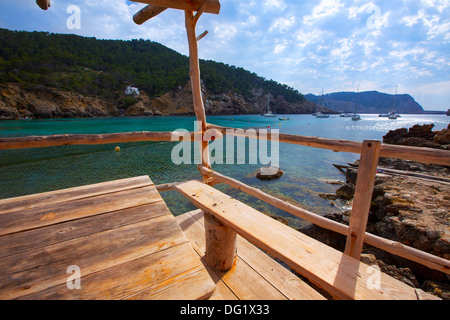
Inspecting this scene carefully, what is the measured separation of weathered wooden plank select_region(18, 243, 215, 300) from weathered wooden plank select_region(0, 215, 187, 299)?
46mm

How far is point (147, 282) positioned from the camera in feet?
2.31

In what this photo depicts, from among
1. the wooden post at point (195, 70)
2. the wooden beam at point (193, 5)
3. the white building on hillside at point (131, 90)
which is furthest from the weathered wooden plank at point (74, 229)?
the white building on hillside at point (131, 90)

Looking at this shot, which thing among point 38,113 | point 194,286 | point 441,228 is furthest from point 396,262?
point 38,113

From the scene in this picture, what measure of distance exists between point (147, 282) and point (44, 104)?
163 ft

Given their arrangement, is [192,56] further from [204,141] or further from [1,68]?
[1,68]

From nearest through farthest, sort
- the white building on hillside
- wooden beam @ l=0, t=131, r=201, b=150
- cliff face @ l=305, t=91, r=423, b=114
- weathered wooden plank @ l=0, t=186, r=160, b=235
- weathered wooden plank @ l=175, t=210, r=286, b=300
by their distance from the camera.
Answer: weathered wooden plank @ l=0, t=186, r=160, b=235 → weathered wooden plank @ l=175, t=210, r=286, b=300 → wooden beam @ l=0, t=131, r=201, b=150 → the white building on hillside → cliff face @ l=305, t=91, r=423, b=114

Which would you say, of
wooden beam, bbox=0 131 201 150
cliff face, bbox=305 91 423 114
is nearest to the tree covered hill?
wooden beam, bbox=0 131 201 150

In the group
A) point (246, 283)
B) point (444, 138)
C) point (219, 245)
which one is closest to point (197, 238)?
point (219, 245)

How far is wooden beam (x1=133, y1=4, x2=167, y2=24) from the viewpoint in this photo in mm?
2829

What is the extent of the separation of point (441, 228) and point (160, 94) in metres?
58.4

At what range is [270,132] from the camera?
234 centimetres

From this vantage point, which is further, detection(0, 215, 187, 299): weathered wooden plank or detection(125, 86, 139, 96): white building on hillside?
detection(125, 86, 139, 96): white building on hillside

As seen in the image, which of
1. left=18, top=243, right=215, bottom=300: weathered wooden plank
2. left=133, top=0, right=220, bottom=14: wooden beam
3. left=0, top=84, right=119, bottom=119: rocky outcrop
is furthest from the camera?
left=0, top=84, right=119, bottom=119: rocky outcrop

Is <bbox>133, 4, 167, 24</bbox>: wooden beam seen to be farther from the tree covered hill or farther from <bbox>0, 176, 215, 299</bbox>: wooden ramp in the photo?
the tree covered hill
